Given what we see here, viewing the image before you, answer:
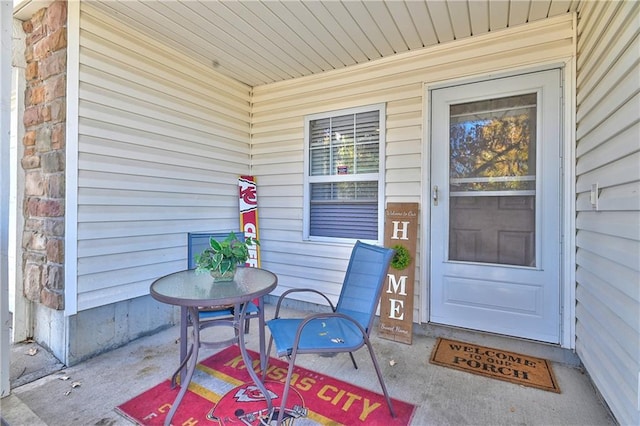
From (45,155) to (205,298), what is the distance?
2.00m

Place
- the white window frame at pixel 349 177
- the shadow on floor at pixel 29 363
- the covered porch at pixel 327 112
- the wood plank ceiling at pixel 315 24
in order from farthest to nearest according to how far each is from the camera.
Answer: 1. the white window frame at pixel 349 177
2. the wood plank ceiling at pixel 315 24
3. the shadow on floor at pixel 29 363
4. the covered porch at pixel 327 112

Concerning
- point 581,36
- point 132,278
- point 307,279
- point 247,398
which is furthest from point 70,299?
point 581,36

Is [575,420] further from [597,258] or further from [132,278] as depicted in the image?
[132,278]

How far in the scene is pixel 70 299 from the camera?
92.4 inches

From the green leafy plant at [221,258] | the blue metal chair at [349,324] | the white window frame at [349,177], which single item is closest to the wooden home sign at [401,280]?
the white window frame at [349,177]

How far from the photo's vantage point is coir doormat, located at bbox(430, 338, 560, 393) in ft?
7.10

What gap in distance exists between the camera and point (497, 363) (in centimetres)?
238

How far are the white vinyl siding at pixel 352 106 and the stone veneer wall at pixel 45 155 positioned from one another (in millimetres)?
1980

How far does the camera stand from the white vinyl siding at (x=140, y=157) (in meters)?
2.45

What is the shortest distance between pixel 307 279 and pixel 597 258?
2558 mm

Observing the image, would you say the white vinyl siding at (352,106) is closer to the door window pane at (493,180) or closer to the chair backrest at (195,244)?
the door window pane at (493,180)

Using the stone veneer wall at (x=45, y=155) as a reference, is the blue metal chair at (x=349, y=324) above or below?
below

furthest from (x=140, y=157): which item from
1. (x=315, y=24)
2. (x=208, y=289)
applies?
(x=315, y=24)

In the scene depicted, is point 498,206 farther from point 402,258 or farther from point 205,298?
point 205,298
